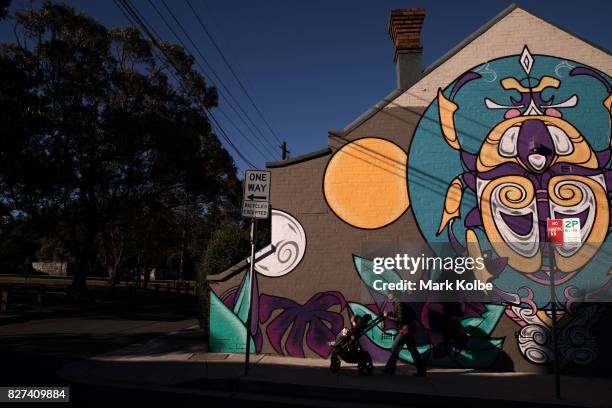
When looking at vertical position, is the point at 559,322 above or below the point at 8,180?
below

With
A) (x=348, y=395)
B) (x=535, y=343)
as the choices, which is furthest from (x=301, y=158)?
(x=535, y=343)

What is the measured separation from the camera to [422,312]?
336 inches

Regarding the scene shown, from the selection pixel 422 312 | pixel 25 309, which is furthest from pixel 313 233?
pixel 25 309

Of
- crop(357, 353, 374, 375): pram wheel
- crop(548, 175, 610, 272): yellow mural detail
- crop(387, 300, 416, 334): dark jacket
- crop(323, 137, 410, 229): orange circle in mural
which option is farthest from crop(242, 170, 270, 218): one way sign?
crop(548, 175, 610, 272): yellow mural detail

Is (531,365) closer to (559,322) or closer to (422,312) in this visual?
(559,322)

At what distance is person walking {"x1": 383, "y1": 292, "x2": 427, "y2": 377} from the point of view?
7.53 m

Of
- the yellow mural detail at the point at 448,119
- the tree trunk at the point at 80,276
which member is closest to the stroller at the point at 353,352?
the yellow mural detail at the point at 448,119

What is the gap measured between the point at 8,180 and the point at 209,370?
47.2 feet

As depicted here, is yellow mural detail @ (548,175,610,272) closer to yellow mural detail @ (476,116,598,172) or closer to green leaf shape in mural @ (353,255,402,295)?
yellow mural detail @ (476,116,598,172)

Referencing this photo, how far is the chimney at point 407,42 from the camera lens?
981 cm

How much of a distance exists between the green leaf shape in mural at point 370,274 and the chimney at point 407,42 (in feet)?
13.9

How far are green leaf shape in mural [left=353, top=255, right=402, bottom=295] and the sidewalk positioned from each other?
1.76m

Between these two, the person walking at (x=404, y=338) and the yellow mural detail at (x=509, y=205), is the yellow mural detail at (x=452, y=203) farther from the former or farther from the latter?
the person walking at (x=404, y=338)

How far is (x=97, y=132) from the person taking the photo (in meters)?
19.9
